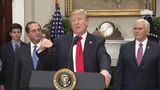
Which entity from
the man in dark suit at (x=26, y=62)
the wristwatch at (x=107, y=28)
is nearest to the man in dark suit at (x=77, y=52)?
the man in dark suit at (x=26, y=62)

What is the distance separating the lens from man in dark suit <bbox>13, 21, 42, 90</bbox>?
398 centimetres

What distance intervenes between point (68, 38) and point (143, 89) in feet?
6.02

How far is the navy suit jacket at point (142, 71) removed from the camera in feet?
14.9

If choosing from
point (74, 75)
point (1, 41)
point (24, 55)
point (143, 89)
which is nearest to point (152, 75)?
point (143, 89)

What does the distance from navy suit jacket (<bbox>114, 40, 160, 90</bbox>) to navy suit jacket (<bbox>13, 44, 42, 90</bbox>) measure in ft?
4.20

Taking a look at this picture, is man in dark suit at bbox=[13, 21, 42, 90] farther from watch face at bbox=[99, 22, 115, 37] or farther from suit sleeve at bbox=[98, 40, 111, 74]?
watch face at bbox=[99, 22, 115, 37]

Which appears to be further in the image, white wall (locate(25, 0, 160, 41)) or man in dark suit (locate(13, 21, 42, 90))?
white wall (locate(25, 0, 160, 41))

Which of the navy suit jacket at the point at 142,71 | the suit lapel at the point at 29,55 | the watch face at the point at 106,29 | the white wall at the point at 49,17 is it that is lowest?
the navy suit jacket at the point at 142,71

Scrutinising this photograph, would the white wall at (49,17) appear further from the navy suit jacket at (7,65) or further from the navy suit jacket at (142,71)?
the navy suit jacket at (142,71)

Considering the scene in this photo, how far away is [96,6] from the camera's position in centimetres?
752

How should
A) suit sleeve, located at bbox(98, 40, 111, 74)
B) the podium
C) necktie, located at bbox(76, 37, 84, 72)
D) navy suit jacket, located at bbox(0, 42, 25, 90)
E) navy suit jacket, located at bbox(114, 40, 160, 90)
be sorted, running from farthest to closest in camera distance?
navy suit jacket, located at bbox(0, 42, 25, 90) → navy suit jacket, located at bbox(114, 40, 160, 90) → necktie, located at bbox(76, 37, 84, 72) → suit sleeve, located at bbox(98, 40, 111, 74) → the podium

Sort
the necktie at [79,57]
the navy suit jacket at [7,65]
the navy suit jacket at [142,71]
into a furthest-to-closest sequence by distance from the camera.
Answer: the navy suit jacket at [7,65]
the navy suit jacket at [142,71]
the necktie at [79,57]

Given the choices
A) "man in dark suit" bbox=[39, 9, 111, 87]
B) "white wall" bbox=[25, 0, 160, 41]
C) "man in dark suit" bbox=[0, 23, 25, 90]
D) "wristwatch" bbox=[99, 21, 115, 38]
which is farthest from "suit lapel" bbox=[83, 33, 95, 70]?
"white wall" bbox=[25, 0, 160, 41]

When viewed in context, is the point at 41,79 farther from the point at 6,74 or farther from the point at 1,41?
the point at 1,41
